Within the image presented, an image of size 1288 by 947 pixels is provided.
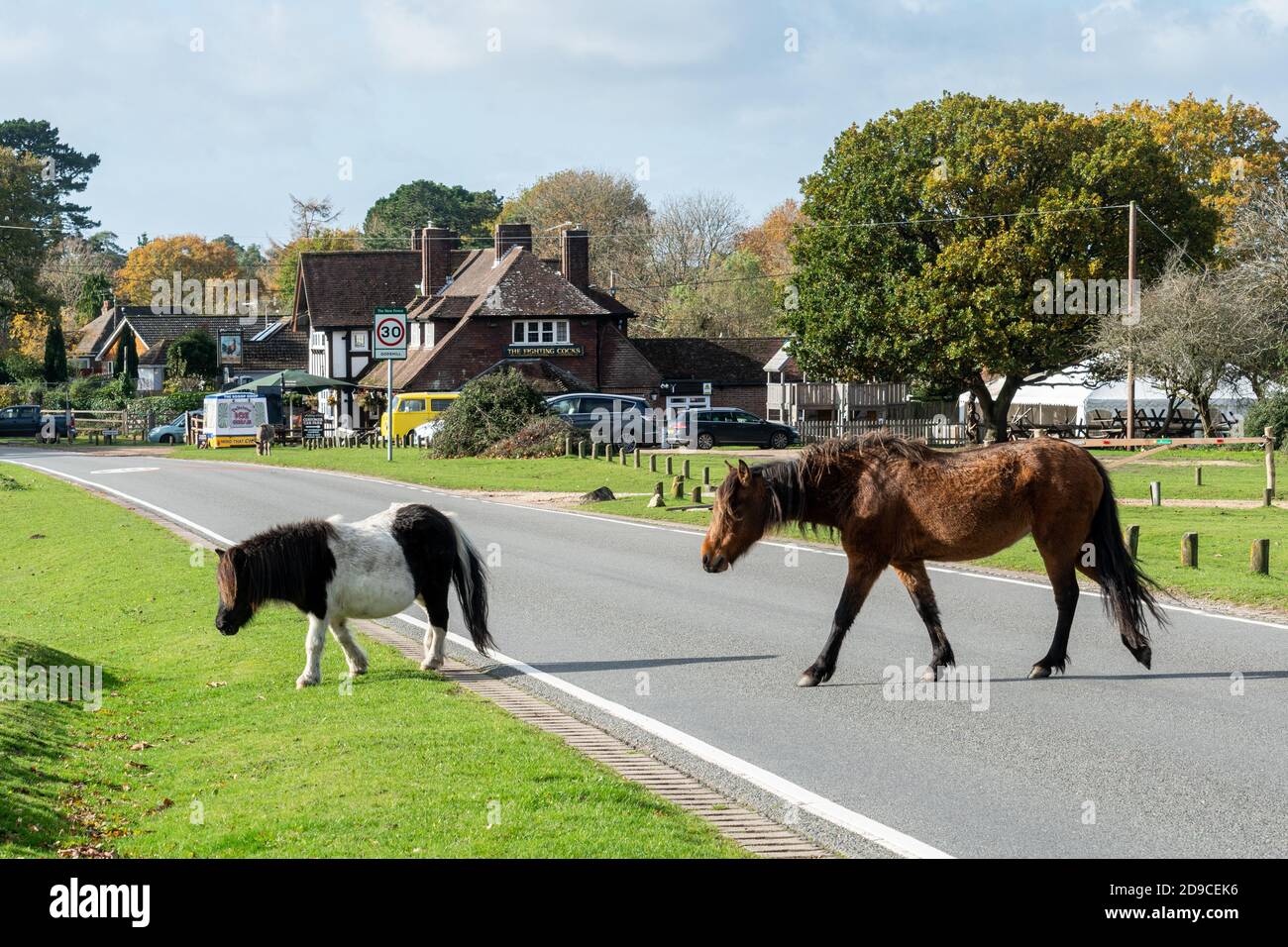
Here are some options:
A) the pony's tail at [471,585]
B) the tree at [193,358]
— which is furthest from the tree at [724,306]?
the pony's tail at [471,585]

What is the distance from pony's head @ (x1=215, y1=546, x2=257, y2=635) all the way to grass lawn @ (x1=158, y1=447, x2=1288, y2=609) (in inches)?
398

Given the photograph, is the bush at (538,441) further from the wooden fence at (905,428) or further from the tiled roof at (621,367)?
the tiled roof at (621,367)

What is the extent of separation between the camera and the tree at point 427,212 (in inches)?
5074

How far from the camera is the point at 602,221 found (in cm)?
10088

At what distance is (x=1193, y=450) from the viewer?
50.4m

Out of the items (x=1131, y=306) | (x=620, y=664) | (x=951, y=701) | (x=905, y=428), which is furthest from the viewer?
(x=905, y=428)

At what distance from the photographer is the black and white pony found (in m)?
10.8

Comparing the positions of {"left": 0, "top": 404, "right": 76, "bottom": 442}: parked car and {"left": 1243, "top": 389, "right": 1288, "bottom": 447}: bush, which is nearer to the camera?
{"left": 1243, "top": 389, "right": 1288, "bottom": 447}: bush

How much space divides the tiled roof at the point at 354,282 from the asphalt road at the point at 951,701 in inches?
2462

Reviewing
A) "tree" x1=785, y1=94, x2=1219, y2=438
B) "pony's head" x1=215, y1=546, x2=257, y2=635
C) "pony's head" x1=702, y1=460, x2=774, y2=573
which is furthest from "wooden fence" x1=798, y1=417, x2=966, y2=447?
"pony's head" x1=215, y1=546, x2=257, y2=635

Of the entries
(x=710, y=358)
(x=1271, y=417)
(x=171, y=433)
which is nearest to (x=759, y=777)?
(x=1271, y=417)

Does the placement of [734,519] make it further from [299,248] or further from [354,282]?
[299,248]

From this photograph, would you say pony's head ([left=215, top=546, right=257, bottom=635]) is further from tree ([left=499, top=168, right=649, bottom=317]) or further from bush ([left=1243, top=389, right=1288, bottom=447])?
tree ([left=499, top=168, right=649, bottom=317])

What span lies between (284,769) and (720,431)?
48.0m
